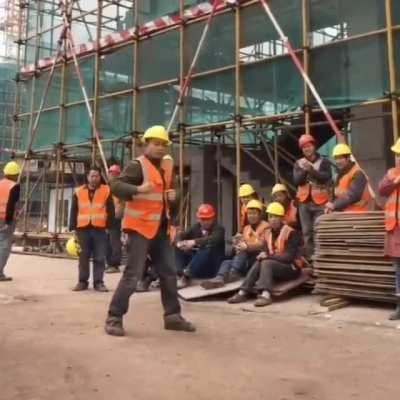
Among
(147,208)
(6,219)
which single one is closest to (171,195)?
(147,208)

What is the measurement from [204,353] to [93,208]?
12.4 ft

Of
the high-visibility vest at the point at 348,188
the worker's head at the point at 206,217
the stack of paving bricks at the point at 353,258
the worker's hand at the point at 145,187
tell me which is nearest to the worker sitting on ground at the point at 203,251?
the worker's head at the point at 206,217

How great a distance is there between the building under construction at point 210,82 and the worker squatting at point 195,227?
125 cm

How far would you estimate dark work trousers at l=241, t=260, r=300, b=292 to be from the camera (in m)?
6.42

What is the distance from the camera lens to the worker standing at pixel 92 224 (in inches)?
300

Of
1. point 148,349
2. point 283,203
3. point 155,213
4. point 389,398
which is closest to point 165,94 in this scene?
point 283,203

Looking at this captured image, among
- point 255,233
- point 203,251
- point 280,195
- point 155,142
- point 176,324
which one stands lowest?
point 176,324

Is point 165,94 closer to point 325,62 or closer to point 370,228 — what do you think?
point 325,62

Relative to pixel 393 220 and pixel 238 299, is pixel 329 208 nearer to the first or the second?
pixel 393 220

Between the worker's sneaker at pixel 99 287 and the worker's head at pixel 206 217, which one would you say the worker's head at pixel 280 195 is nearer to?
the worker's head at pixel 206 217

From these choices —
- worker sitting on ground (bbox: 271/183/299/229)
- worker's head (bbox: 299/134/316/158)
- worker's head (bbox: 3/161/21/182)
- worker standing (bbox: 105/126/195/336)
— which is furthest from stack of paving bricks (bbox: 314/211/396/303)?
worker's head (bbox: 3/161/21/182)

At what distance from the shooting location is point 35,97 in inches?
548

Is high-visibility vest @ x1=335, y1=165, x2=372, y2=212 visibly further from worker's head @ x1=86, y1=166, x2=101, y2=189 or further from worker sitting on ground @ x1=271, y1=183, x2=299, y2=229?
worker's head @ x1=86, y1=166, x2=101, y2=189

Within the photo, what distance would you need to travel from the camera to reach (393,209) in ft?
18.0
